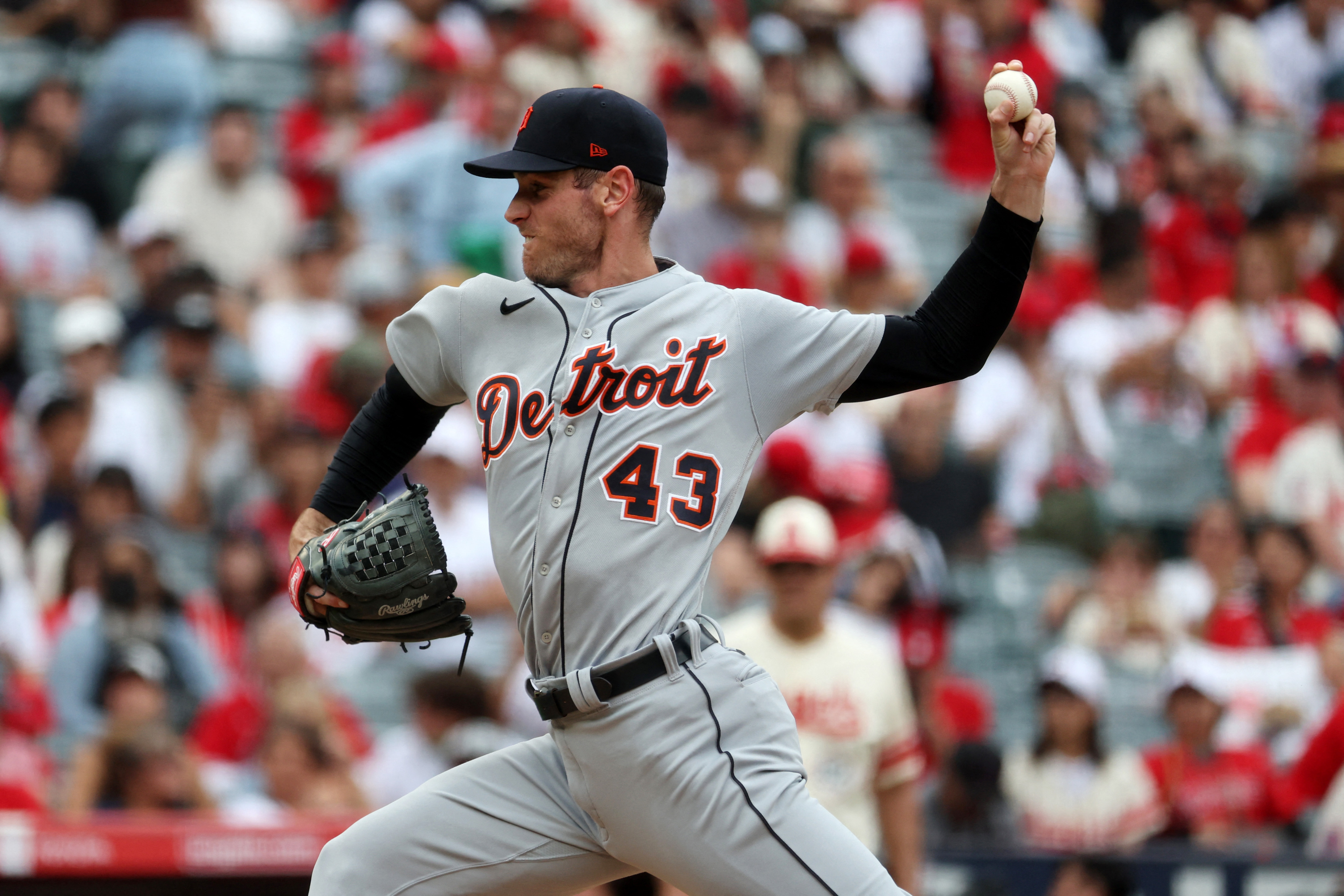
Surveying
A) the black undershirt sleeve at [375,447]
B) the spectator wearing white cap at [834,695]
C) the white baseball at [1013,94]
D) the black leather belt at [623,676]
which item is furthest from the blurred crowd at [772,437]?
the white baseball at [1013,94]

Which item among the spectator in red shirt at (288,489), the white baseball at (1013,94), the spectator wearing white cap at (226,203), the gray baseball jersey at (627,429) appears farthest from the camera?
the spectator wearing white cap at (226,203)

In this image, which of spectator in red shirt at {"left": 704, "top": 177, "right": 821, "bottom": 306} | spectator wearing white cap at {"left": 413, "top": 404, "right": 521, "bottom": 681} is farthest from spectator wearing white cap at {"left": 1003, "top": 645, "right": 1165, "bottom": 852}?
spectator in red shirt at {"left": 704, "top": 177, "right": 821, "bottom": 306}

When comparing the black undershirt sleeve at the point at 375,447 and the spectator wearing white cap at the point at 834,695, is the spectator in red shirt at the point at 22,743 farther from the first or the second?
the black undershirt sleeve at the point at 375,447

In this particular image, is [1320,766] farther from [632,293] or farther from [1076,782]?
[632,293]

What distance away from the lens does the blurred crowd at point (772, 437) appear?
6.35m

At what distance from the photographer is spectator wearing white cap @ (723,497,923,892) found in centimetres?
536

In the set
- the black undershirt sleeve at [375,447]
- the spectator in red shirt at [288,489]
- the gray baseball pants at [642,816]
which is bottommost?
the spectator in red shirt at [288,489]

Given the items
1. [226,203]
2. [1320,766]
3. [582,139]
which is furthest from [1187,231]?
[582,139]

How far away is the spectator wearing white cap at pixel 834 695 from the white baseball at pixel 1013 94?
8.70 feet

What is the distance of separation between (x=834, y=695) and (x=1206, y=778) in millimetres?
2406

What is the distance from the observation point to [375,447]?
3.47m

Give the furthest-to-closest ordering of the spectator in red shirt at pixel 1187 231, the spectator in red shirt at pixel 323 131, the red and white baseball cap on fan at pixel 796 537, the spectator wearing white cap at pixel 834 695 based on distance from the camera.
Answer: the spectator in red shirt at pixel 1187 231 → the spectator in red shirt at pixel 323 131 → the red and white baseball cap on fan at pixel 796 537 → the spectator wearing white cap at pixel 834 695

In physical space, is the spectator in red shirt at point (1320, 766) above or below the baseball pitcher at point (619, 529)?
below

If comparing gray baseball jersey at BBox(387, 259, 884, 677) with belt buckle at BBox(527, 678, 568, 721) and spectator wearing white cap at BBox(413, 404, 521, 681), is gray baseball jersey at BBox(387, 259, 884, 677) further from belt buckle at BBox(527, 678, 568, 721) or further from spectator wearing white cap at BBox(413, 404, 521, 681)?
spectator wearing white cap at BBox(413, 404, 521, 681)
